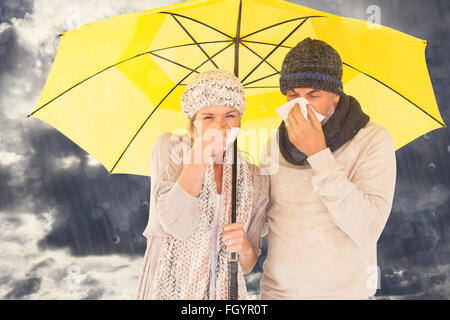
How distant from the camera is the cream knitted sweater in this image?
7.67 feet

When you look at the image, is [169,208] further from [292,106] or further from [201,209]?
[292,106]

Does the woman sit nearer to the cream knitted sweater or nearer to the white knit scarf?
the white knit scarf

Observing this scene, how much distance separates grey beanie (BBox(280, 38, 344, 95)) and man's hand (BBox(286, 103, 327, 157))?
0.85 ft

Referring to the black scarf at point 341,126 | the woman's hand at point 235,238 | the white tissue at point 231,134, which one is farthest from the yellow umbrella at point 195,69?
the woman's hand at point 235,238

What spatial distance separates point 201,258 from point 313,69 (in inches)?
53.4

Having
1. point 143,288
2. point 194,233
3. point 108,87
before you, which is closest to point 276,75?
point 108,87

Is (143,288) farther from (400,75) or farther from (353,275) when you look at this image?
(400,75)

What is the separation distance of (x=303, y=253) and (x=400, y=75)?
5.14 feet

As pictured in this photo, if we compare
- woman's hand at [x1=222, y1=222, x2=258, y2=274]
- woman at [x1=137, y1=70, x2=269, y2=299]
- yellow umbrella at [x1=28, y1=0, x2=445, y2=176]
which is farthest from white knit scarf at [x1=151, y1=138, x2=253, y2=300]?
yellow umbrella at [x1=28, y1=0, x2=445, y2=176]

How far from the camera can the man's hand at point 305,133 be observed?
7.80 ft

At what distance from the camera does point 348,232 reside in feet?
7.77

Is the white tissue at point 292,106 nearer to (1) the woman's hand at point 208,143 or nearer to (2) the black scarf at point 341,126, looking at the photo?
(2) the black scarf at point 341,126

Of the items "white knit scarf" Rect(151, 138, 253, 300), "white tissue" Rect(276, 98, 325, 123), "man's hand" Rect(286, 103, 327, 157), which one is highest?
"white tissue" Rect(276, 98, 325, 123)

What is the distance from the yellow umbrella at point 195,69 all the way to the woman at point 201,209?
531 mm
